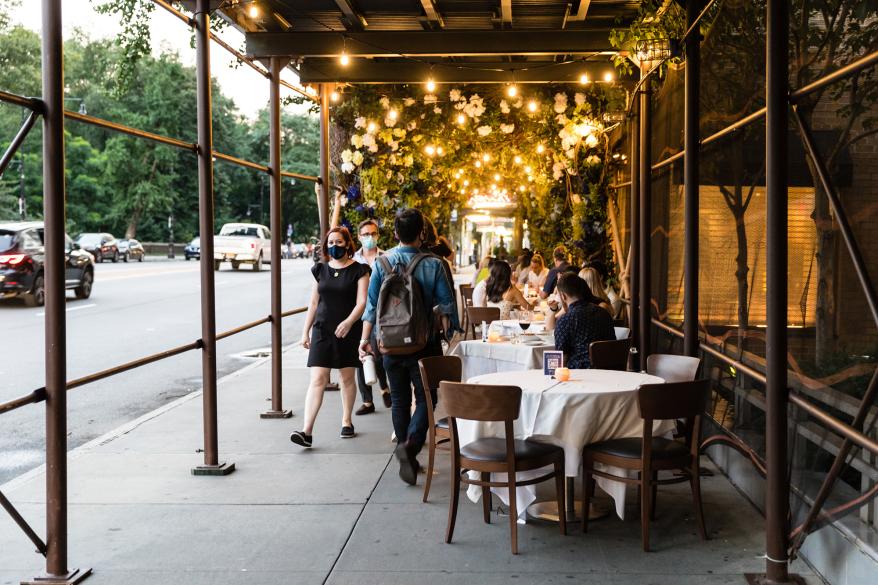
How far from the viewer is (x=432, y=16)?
8359 mm

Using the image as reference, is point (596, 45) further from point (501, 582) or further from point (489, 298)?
point (501, 582)

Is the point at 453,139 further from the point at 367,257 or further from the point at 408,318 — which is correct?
the point at 408,318

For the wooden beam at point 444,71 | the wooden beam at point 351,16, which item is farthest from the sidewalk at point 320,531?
the wooden beam at point 444,71

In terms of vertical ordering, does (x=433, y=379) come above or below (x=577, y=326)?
below

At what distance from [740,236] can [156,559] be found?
439cm

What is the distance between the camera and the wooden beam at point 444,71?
10133 mm

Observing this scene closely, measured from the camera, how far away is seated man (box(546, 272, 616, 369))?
642 centimetres

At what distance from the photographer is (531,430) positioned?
5.05 meters

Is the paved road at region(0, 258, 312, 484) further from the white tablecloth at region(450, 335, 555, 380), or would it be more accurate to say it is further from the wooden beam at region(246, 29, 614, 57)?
the wooden beam at region(246, 29, 614, 57)

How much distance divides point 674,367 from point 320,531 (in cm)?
267

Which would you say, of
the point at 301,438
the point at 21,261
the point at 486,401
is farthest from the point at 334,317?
the point at 21,261

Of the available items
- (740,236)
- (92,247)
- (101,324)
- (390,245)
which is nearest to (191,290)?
(101,324)

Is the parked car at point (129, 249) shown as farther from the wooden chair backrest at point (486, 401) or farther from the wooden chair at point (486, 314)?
the wooden chair backrest at point (486, 401)

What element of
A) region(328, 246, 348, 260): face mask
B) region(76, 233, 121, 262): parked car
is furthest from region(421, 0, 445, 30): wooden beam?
region(76, 233, 121, 262): parked car
